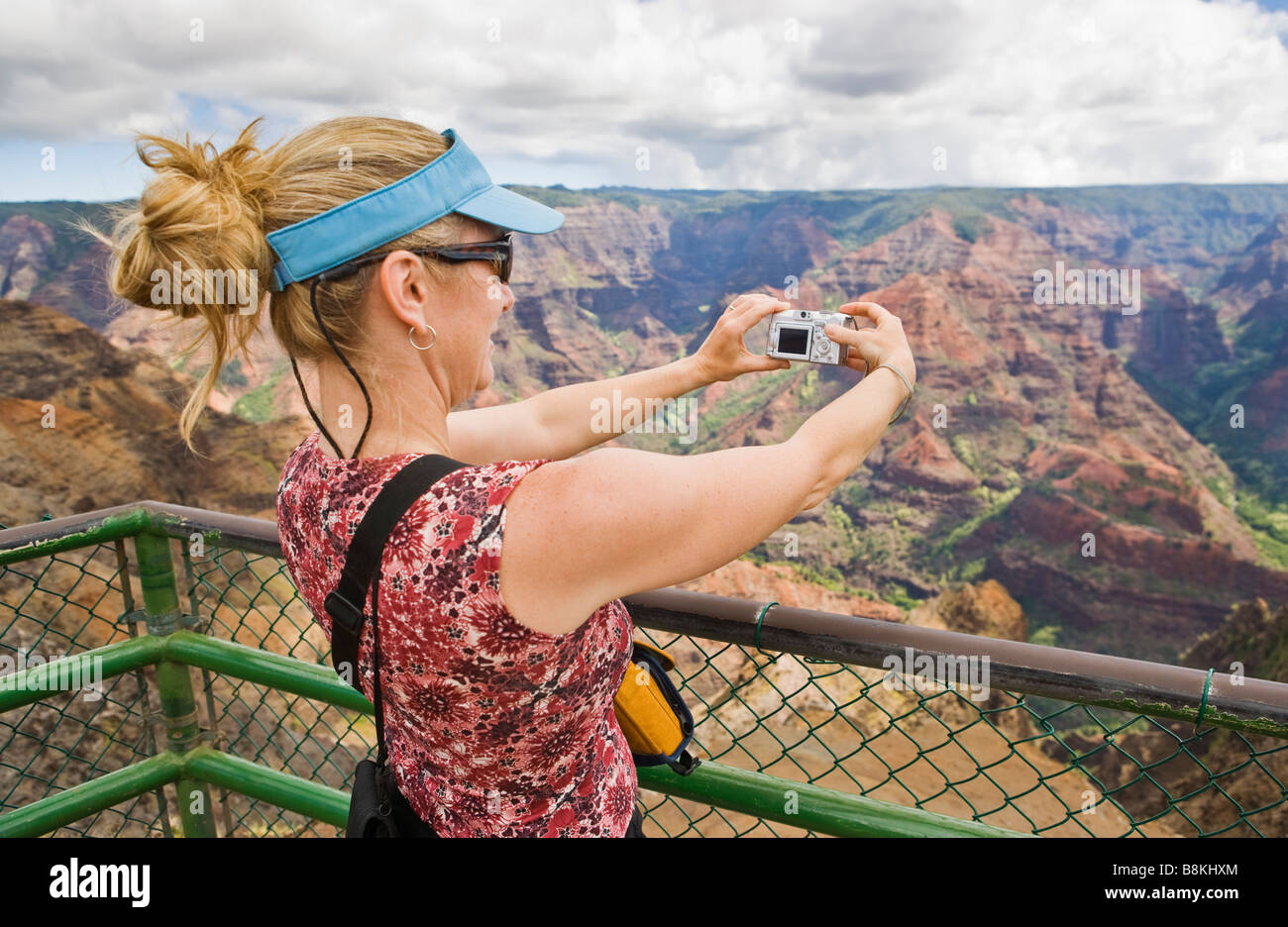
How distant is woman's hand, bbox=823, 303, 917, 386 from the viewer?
1442 millimetres

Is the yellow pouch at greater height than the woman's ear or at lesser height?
lesser

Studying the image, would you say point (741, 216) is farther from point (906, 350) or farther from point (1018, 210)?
point (906, 350)

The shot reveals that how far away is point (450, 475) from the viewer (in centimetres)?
109

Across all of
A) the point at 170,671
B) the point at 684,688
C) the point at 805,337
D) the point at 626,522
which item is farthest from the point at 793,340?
the point at 170,671

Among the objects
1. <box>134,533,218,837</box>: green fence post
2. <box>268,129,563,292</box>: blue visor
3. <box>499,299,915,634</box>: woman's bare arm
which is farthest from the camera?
<box>134,533,218,837</box>: green fence post

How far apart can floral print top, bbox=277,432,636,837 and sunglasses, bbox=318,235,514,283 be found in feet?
0.90

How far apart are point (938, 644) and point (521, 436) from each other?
1.03 m

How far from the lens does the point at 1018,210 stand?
121m

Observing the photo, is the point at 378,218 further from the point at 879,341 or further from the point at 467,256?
the point at 879,341

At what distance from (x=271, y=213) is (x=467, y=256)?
0.93ft

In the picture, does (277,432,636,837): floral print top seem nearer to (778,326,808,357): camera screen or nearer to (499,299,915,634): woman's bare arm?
(499,299,915,634): woman's bare arm

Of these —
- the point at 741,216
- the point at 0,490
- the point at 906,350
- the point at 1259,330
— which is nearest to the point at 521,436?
the point at 906,350

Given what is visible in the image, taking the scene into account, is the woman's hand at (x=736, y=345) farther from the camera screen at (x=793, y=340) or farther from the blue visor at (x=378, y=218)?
the blue visor at (x=378, y=218)

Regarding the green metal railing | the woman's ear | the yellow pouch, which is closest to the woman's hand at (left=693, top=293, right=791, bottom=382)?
the green metal railing
